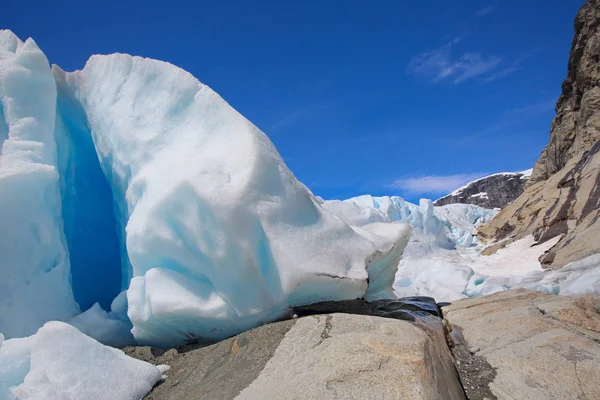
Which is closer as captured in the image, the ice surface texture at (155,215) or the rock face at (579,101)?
the ice surface texture at (155,215)

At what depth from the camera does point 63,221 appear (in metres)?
4.61

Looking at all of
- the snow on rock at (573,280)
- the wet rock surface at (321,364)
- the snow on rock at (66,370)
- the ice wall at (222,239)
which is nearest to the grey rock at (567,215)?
the snow on rock at (573,280)

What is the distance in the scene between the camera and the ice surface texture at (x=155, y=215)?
3182 mm

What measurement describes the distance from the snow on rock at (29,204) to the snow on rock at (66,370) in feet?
4.41

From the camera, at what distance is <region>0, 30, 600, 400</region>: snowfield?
9.91ft

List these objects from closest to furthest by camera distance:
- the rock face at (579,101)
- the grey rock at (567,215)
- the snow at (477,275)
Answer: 1. the snow at (477,275)
2. the grey rock at (567,215)
3. the rock face at (579,101)

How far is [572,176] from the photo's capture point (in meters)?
14.2

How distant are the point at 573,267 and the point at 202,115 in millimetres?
7517

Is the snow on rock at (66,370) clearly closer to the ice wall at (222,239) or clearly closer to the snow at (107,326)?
the ice wall at (222,239)

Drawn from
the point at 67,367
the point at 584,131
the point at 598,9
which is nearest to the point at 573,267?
the point at 67,367

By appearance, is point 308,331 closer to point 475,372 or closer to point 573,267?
point 475,372

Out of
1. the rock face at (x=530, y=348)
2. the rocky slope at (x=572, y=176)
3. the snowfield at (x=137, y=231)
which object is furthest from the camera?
the rocky slope at (x=572, y=176)

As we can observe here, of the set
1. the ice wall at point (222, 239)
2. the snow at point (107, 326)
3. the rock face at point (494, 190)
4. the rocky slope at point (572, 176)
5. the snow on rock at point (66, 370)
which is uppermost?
the rock face at point (494, 190)

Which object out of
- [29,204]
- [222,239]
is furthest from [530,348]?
[29,204]
